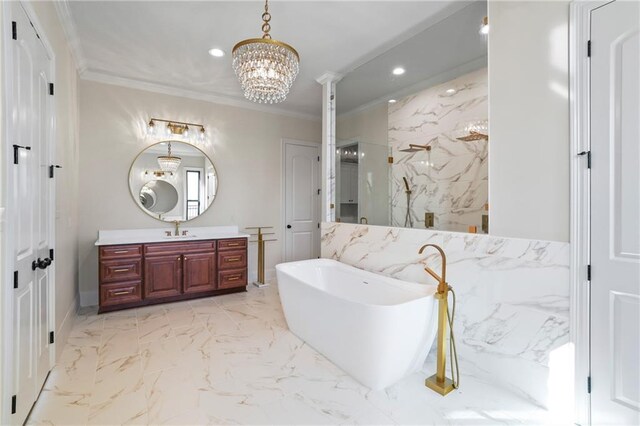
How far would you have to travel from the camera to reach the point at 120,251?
3.55 m

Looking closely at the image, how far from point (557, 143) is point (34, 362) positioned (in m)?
3.44

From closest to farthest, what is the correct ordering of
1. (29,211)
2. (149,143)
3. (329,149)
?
1. (29,211)
2. (329,149)
3. (149,143)

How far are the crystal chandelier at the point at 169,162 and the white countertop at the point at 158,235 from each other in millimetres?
795

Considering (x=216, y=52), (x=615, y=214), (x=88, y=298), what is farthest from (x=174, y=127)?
(x=615, y=214)

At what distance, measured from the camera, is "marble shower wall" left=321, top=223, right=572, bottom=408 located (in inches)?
73.7

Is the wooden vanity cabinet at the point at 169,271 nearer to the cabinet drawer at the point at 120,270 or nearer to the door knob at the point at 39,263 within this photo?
the cabinet drawer at the point at 120,270

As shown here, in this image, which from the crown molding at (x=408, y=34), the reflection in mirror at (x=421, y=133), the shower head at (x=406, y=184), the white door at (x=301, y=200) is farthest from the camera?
the white door at (x=301, y=200)

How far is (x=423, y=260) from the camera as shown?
8.69 feet

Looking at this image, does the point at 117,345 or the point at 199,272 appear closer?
the point at 117,345

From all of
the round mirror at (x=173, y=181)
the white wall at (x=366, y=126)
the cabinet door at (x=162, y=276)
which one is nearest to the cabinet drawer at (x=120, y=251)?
the cabinet door at (x=162, y=276)

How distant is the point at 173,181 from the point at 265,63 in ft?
9.09

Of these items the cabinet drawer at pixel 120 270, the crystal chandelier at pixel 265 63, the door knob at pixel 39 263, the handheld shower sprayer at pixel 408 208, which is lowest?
the cabinet drawer at pixel 120 270

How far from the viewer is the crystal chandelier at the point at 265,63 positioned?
6.95 feet

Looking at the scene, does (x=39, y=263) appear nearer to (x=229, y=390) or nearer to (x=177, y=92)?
(x=229, y=390)
